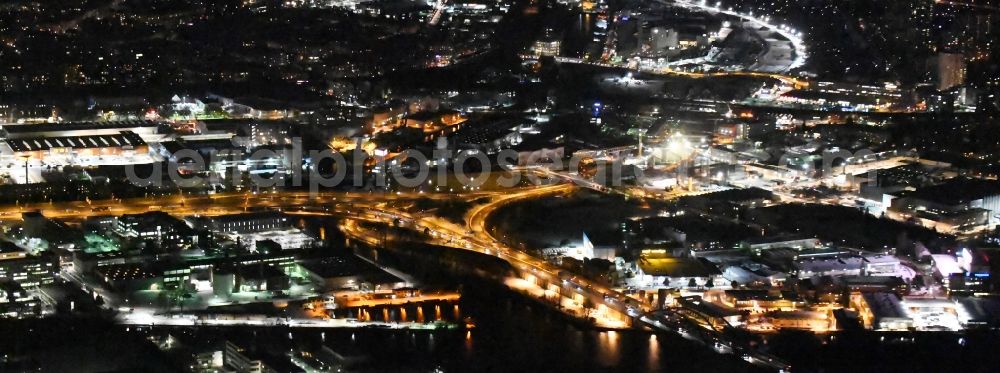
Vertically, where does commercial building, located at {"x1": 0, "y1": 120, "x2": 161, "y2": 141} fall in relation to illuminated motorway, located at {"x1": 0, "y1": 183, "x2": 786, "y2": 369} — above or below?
above

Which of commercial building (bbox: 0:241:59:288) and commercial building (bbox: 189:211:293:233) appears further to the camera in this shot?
commercial building (bbox: 189:211:293:233)

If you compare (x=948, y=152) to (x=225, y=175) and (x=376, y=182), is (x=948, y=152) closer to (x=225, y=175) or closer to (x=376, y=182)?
(x=376, y=182)

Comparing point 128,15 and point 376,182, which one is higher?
point 128,15

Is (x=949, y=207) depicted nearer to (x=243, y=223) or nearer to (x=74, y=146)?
(x=243, y=223)

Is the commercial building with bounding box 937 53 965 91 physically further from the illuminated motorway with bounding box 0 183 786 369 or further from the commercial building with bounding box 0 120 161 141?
the commercial building with bounding box 0 120 161 141

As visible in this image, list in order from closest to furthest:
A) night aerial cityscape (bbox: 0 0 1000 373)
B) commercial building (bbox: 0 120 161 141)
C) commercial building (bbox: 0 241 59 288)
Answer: night aerial cityscape (bbox: 0 0 1000 373)
commercial building (bbox: 0 241 59 288)
commercial building (bbox: 0 120 161 141)

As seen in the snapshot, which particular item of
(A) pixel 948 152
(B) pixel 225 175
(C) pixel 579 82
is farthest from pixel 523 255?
(C) pixel 579 82

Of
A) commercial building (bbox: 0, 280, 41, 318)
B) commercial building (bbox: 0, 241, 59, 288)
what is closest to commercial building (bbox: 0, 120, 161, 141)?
commercial building (bbox: 0, 241, 59, 288)

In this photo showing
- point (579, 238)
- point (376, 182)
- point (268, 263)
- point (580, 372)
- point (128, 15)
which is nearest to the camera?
point (580, 372)

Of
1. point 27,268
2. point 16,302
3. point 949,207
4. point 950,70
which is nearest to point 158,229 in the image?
point 27,268
